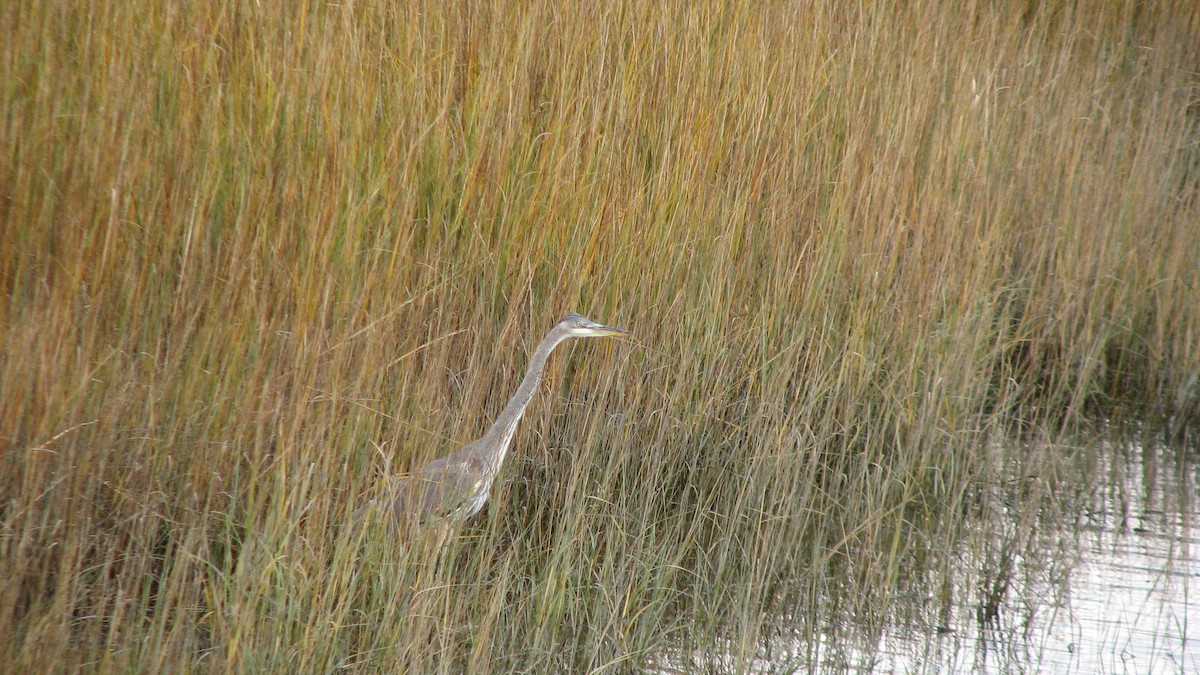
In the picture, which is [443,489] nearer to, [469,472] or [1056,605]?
[469,472]

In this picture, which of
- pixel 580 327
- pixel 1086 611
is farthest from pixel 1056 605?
pixel 580 327

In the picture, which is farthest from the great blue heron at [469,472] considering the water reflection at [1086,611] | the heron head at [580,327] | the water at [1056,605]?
the water reflection at [1086,611]

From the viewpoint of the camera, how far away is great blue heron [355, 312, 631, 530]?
8.02ft

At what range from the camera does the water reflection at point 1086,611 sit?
285cm

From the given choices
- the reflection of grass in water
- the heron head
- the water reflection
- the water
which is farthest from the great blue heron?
the water reflection

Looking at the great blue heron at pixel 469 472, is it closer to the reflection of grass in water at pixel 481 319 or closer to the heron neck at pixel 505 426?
the heron neck at pixel 505 426

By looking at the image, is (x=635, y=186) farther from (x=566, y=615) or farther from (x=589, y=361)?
(x=566, y=615)

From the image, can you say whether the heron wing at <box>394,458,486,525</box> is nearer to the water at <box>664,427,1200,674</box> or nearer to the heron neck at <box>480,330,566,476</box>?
the heron neck at <box>480,330,566,476</box>

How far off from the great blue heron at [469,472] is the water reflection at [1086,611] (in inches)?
35.6

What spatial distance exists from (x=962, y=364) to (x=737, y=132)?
42.3 inches

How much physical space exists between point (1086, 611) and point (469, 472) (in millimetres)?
1742

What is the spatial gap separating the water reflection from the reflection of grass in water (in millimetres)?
203

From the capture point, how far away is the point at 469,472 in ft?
8.59

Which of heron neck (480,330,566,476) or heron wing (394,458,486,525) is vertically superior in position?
heron neck (480,330,566,476)
